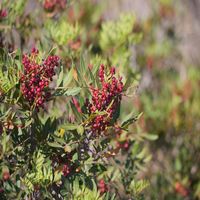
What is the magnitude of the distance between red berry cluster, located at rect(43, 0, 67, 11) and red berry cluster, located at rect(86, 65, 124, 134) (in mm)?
1163

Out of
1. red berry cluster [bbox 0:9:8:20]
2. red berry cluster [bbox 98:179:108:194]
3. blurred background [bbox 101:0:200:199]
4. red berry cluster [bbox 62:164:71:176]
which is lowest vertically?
blurred background [bbox 101:0:200:199]

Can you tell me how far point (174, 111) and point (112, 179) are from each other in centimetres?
194

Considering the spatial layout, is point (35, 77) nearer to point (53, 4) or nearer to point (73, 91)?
point (73, 91)

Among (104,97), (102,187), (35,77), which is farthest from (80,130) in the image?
(102,187)

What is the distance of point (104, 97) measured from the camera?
2.10m

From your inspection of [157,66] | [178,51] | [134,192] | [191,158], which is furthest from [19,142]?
[178,51]

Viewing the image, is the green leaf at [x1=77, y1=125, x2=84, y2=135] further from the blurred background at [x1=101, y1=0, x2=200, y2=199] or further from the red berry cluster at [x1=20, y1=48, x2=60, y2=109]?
the blurred background at [x1=101, y1=0, x2=200, y2=199]

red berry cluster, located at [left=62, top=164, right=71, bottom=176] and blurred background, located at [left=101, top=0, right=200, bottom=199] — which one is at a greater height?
red berry cluster, located at [left=62, top=164, right=71, bottom=176]

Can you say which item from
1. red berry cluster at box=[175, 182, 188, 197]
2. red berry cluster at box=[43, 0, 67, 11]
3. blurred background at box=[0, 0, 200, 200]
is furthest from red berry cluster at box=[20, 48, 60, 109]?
red berry cluster at box=[175, 182, 188, 197]

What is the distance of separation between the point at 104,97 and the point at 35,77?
0.28 meters

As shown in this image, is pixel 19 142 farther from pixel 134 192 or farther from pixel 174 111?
pixel 174 111

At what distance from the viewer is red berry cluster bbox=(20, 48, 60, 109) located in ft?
6.76

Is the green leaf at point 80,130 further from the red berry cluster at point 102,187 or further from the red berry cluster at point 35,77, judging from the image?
the red berry cluster at point 102,187

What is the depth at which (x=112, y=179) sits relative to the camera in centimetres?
276
